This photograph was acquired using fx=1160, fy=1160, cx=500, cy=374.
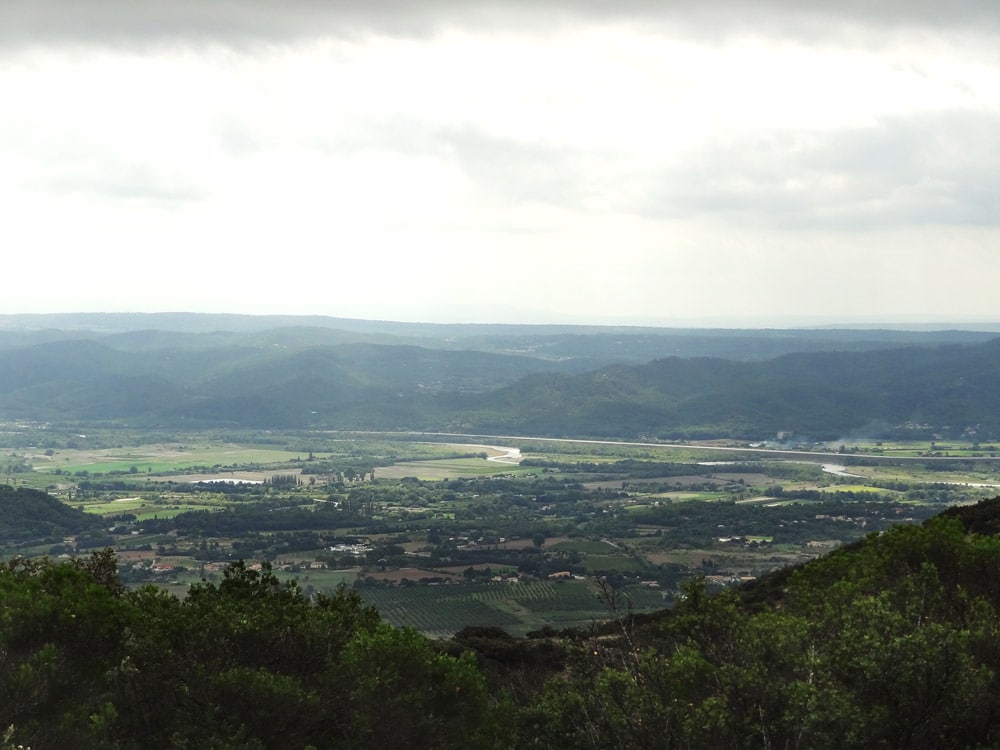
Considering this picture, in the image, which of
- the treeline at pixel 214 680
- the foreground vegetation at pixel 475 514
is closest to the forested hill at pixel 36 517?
the foreground vegetation at pixel 475 514

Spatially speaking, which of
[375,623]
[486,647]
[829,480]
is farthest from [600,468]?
[375,623]

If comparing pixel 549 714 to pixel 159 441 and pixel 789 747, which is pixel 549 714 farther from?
pixel 159 441

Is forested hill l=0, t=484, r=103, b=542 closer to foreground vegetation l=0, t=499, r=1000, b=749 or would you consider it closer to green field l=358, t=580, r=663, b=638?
green field l=358, t=580, r=663, b=638

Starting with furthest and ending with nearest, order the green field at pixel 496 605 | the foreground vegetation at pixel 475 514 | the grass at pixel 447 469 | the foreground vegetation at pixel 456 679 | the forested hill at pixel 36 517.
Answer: the grass at pixel 447 469 → the forested hill at pixel 36 517 → the foreground vegetation at pixel 475 514 → the green field at pixel 496 605 → the foreground vegetation at pixel 456 679

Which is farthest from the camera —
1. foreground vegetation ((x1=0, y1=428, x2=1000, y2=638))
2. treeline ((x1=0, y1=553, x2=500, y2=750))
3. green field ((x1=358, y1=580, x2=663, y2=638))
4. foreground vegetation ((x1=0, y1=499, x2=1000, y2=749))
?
foreground vegetation ((x1=0, y1=428, x2=1000, y2=638))

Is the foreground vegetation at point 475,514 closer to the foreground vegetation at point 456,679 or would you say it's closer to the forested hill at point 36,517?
the forested hill at point 36,517

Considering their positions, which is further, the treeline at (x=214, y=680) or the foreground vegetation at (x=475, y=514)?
the foreground vegetation at (x=475, y=514)

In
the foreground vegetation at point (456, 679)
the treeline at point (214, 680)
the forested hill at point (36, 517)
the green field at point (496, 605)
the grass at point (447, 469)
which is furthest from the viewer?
the grass at point (447, 469)

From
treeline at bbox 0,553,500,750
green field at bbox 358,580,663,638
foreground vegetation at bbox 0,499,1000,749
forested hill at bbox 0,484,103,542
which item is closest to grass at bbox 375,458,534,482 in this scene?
forested hill at bbox 0,484,103,542
